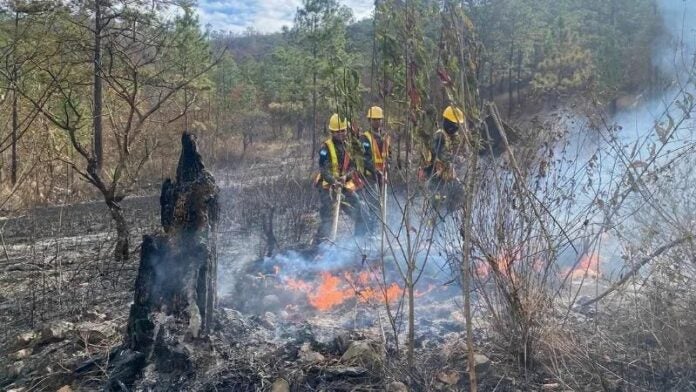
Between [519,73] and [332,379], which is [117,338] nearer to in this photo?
[332,379]

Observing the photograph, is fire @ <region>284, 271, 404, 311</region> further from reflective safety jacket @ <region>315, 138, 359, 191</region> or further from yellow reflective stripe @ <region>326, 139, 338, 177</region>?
yellow reflective stripe @ <region>326, 139, 338, 177</region>

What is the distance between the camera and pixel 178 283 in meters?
3.99

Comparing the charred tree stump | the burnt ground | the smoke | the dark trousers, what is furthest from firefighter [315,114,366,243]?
the smoke

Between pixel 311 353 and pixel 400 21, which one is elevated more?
pixel 400 21

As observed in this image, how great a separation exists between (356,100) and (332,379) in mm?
1831

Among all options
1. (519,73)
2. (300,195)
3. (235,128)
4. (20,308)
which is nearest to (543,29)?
(519,73)

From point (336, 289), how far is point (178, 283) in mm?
2251

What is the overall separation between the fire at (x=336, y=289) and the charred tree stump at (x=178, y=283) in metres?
1.63

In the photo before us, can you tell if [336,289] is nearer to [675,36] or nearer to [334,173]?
[334,173]

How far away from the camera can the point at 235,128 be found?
33.7m

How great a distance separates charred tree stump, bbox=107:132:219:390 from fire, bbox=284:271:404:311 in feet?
5.34

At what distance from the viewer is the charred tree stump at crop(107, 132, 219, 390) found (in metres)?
3.76

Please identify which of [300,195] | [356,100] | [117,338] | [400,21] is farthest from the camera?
[300,195]

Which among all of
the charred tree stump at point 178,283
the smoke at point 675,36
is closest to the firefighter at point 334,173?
the charred tree stump at point 178,283
